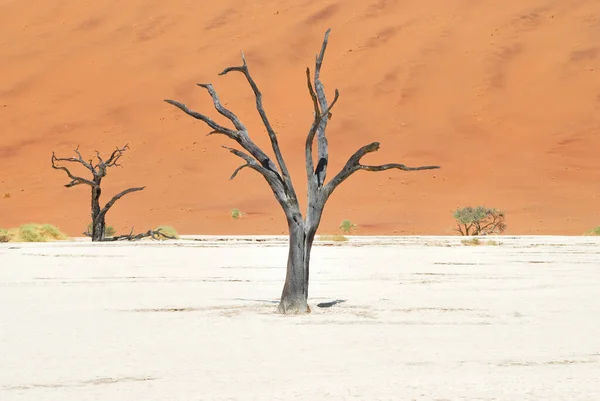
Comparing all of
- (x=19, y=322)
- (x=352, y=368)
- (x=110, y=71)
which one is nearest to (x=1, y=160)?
(x=110, y=71)

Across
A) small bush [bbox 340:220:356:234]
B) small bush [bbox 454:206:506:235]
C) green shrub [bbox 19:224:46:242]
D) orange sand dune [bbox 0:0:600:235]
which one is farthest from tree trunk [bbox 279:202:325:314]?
orange sand dune [bbox 0:0:600:235]

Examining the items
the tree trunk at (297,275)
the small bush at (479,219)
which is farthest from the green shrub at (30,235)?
the tree trunk at (297,275)

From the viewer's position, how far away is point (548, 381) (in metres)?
7.10

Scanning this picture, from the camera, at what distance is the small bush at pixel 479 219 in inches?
2000

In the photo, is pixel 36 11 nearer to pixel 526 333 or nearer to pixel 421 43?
pixel 421 43

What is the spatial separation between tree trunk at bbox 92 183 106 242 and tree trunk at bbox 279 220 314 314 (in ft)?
82.0

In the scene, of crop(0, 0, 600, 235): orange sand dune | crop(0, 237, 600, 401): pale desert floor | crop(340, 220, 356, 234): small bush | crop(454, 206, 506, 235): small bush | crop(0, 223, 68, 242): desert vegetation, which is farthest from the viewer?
crop(0, 0, 600, 235): orange sand dune

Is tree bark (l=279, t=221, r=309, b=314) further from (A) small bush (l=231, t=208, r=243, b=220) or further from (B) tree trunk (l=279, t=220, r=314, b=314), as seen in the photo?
(A) small bush (l=231, t=208, r=243, b=220)

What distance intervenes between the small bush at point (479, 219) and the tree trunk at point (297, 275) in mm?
37917

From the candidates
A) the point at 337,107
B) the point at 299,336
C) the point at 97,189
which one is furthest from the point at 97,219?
the point at 337,107

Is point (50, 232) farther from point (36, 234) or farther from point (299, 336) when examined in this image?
point (299, 336)

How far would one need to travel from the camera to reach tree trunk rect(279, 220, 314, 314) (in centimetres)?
1237

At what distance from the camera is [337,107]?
68000mm

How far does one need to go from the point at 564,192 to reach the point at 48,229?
3196 centimetres
